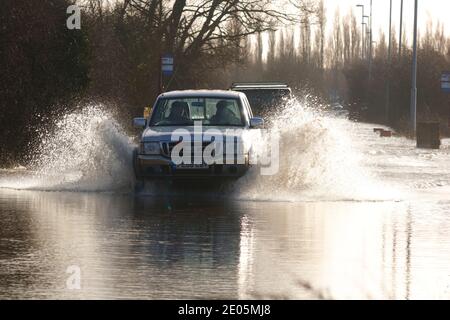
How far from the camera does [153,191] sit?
21.2m

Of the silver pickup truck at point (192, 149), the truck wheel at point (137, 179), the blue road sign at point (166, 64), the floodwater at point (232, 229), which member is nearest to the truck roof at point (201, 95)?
the silver pickup truck at point (192, 149)

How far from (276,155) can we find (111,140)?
2.86m

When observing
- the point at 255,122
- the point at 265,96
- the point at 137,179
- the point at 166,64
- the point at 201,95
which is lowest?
the point at 137,179

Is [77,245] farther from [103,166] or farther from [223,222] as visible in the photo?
[103,166]

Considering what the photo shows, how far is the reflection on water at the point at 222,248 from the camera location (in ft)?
34.9

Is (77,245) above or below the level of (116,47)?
below

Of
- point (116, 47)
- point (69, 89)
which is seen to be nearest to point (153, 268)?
point (69, 89)

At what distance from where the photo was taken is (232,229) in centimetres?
1548

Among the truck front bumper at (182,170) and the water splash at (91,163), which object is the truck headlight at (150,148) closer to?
the truck front bumper at (182,170)

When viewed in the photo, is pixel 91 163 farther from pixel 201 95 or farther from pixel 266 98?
pixel 266 98

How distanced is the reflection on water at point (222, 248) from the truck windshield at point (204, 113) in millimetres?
Result: 1944

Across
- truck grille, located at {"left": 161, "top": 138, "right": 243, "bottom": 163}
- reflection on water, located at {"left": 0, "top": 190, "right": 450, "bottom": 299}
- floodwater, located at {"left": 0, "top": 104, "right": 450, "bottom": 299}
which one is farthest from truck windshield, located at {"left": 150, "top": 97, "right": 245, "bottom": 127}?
Answer: reflection on water, located at {"left": 0, "top": 190, "right": 450, "bottom": 299}

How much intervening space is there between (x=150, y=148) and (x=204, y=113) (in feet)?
6.31

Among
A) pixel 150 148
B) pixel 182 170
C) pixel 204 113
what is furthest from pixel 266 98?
pixel 182 170
